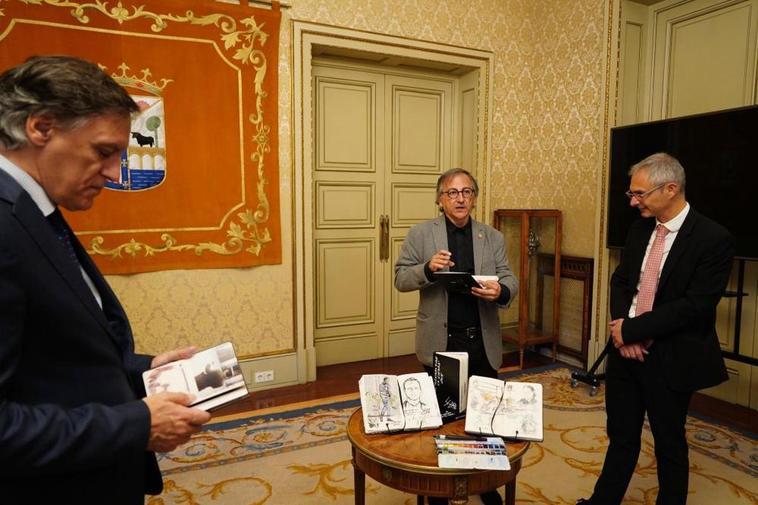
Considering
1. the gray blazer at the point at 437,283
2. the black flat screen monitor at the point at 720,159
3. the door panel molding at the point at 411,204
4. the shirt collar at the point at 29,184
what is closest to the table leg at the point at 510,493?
the gray blazer at the point at 437,283

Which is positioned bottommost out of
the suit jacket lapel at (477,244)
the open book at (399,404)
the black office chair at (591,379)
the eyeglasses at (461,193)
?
the black office chair at (591,379)

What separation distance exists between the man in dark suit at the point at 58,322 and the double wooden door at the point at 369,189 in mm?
3205

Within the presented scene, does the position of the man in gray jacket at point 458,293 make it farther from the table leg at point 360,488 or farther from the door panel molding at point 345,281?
the door panel molding at point 345,281

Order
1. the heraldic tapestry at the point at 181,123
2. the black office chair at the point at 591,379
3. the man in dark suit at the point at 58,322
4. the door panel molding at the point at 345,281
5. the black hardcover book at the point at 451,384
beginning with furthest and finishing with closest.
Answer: the door panel molding at the point at 345,281
the black office chair at the point at 591,379
the heraldic tapestry at the point at 181,123
the black hardcover book at the point at 451,384
the man in dark suit at the point at 58,322

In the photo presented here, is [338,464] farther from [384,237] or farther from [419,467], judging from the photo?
[384,237]

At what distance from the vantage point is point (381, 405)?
1.74m

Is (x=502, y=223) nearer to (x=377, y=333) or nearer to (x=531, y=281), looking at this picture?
(x=531, y=281)

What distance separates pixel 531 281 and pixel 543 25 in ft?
7.63

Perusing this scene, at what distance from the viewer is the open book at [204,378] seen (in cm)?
115

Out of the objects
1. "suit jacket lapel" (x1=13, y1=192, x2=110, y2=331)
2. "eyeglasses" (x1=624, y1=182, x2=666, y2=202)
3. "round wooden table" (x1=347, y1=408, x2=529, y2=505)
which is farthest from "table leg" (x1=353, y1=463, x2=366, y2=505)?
"eyeglasses" (x1=624, y1=182, x2=666, y2=202)

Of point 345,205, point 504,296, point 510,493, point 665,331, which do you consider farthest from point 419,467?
point 345,205

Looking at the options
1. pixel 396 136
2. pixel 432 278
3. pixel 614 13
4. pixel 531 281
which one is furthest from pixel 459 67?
pixel 432 278

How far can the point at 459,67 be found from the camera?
4.42 metres

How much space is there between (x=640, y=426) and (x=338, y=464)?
56.8 inches
